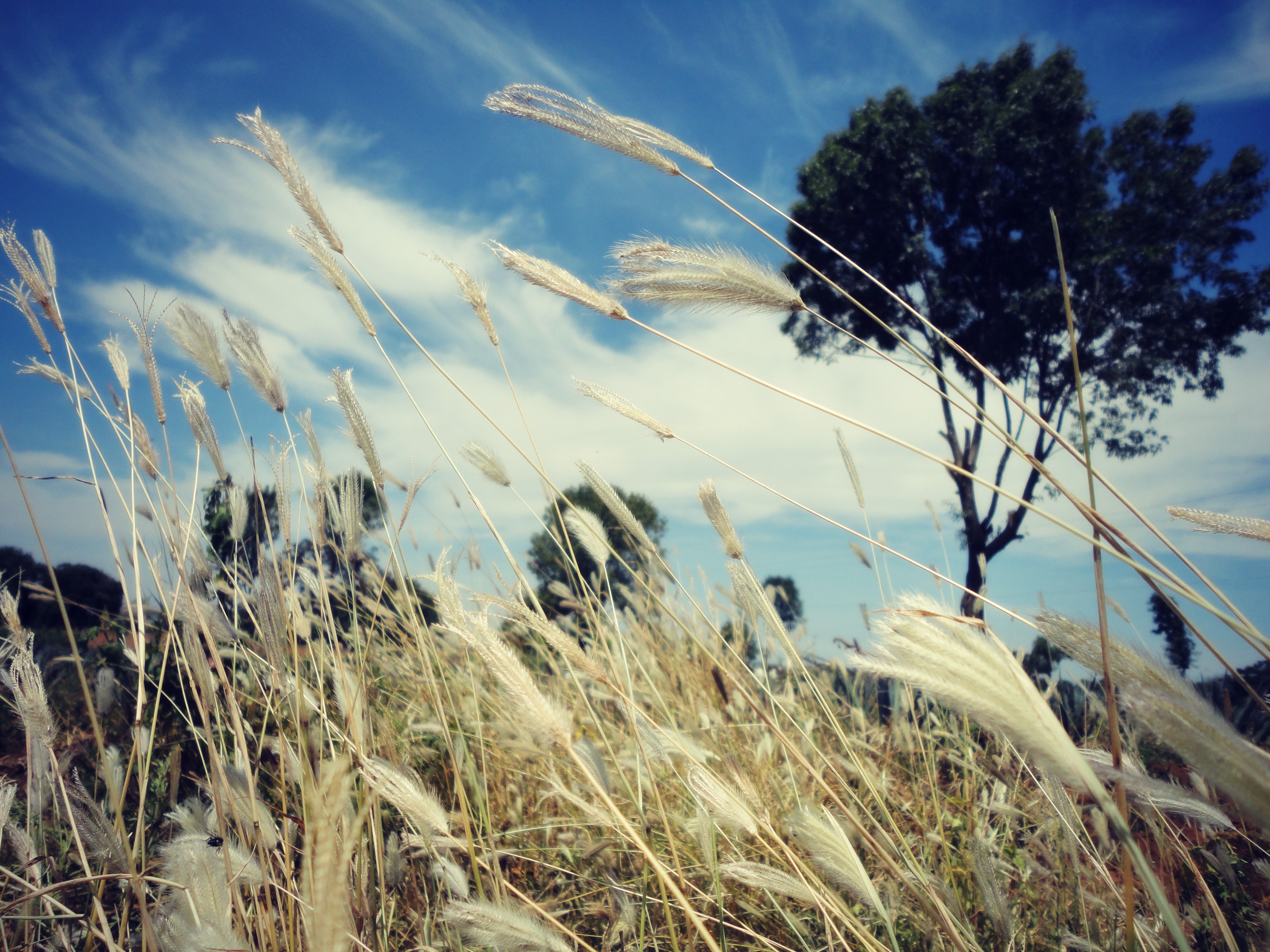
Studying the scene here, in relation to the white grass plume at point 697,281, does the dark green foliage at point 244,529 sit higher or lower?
lower

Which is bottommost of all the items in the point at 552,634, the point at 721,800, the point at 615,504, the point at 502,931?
the point at 502,931

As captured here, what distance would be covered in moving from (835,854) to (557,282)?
1.17 m

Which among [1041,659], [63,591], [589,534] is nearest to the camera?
[589,534]

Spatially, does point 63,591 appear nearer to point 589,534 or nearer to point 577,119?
point 589,534

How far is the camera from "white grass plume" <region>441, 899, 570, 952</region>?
2.63 ft

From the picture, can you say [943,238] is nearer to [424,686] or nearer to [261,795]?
[424,686]

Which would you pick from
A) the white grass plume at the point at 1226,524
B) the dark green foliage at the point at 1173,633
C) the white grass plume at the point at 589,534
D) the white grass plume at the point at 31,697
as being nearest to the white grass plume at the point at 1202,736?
the white grass plume at the point at 1226,524

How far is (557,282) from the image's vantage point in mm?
1201

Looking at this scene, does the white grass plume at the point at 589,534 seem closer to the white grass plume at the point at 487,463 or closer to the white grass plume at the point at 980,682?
the white grass plume at the point at 487,463

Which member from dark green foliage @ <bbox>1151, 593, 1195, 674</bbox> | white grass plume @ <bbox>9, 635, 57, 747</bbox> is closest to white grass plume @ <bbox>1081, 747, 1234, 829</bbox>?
white grass plume @ <bbox>9, 635, 57, 747</bbox>

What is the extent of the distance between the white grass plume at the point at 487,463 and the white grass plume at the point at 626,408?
21.8 inches

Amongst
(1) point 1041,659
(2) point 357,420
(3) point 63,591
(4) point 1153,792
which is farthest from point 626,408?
(3) point 63,591

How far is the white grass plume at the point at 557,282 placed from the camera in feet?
3.92

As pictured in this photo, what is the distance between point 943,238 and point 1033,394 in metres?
2.75
